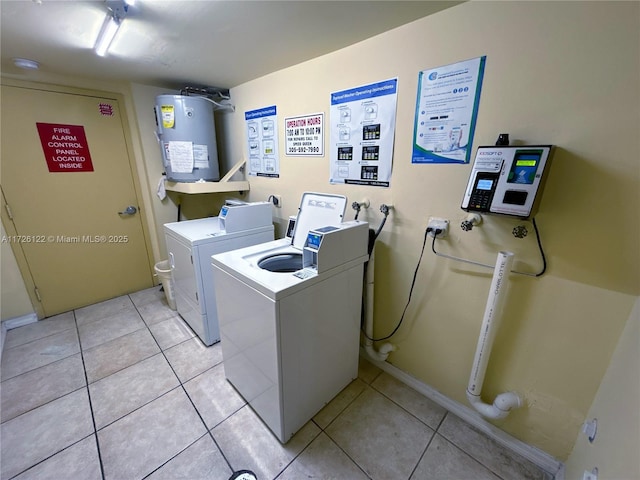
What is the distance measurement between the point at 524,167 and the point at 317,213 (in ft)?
3.49

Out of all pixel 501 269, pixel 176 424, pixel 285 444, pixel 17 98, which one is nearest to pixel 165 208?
pixel 17 98

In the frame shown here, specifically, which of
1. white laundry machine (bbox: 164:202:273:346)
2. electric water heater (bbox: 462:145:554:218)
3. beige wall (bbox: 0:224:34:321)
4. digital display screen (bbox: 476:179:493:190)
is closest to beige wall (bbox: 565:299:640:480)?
electric water heater (bbox: 462:145:554:218)

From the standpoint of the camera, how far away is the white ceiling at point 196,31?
1184mm

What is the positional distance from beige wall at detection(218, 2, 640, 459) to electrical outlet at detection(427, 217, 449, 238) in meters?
0.03

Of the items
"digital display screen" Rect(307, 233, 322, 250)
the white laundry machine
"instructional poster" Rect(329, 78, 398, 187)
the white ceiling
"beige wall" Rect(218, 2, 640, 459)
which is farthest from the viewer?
the white laundry machine

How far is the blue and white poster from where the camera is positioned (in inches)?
46.8

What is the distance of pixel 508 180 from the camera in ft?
3.42

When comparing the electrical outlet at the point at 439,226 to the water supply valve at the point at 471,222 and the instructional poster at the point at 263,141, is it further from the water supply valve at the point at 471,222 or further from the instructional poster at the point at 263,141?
the instructional poster at the point at 263,141

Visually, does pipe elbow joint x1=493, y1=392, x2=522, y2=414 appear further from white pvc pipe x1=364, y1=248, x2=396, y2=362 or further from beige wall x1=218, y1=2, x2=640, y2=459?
white pvc pipe x1=364, y1=248, x2=396, y2=362

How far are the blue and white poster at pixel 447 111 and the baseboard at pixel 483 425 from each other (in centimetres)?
141

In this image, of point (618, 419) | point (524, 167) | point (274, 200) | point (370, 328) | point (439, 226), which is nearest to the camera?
point (618, 419)

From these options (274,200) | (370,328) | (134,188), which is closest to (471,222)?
(370,328)

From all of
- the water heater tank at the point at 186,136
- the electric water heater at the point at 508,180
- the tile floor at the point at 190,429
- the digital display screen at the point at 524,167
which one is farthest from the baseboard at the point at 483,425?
the water heater tank at the point at 186,136

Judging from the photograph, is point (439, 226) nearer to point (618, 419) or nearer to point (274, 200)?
point (618, 419)
